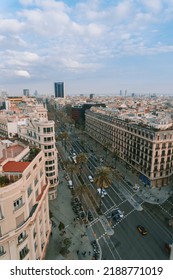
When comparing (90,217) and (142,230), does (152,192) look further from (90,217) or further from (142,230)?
(90,217)

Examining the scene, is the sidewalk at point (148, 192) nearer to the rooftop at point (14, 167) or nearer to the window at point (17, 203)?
the window at point (17, 203)

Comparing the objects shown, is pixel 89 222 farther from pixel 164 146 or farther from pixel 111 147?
Result: pixel 111 147

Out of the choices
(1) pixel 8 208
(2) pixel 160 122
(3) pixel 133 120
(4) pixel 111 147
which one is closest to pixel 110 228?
(1) pixel 8 208

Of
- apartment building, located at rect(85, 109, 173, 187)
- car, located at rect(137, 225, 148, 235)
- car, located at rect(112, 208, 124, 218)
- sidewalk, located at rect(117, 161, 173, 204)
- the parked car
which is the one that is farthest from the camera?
apartment building, located at rect(85, 109, 173, 187)

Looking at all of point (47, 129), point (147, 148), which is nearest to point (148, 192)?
point (147, 148)

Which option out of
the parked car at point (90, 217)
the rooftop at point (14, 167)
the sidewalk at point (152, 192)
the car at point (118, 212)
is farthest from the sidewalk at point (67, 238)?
the sidewalk at point (152, 192)

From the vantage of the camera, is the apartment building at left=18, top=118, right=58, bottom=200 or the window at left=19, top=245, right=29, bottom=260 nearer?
the window at left=19, top=245, right=29, bottom=260

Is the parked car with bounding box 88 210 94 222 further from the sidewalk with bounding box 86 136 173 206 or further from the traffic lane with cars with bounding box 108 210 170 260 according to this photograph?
the sidewalk with bounding box 86 136 173 206

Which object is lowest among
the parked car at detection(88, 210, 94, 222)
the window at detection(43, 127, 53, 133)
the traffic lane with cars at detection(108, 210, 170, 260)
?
the traffic lane with cars at detection(108, 210, 170, 260)

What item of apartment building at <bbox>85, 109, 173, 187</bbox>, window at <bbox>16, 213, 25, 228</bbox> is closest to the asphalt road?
apartment building at <bbox>85, 109, 173, 187</bbox>
